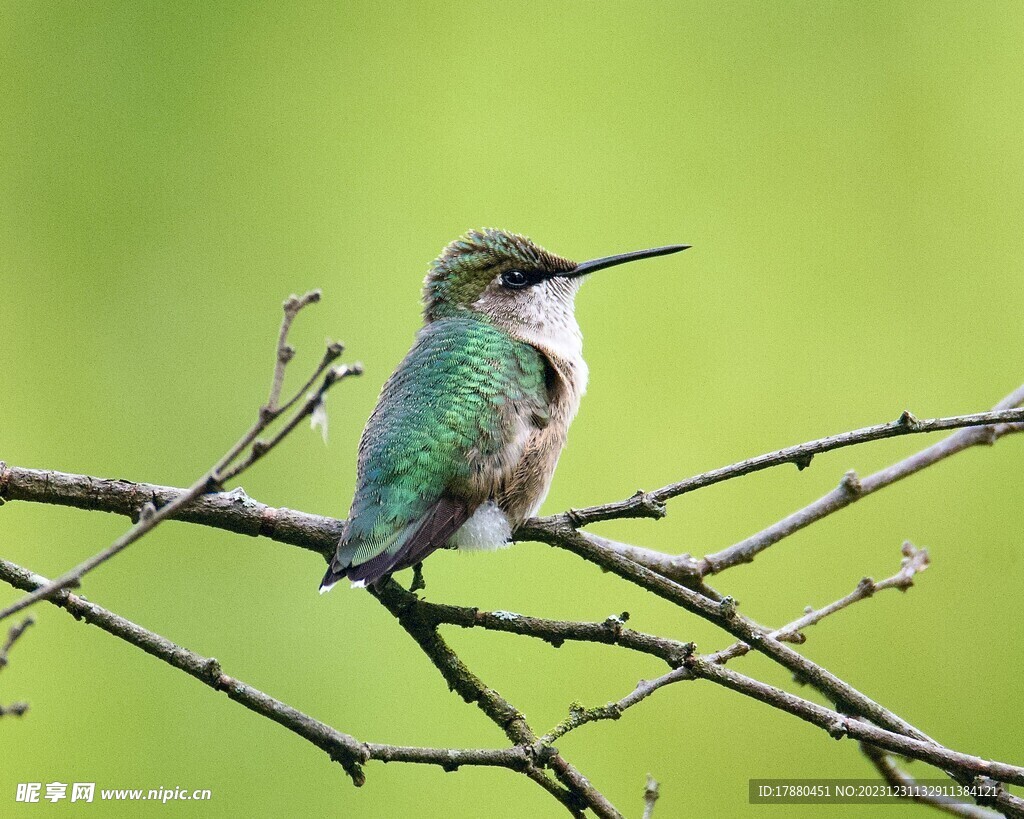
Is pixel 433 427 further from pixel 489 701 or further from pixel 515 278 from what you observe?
pixel 515 278

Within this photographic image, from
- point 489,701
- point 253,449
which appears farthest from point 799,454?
point 253,449

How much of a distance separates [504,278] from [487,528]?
162cm

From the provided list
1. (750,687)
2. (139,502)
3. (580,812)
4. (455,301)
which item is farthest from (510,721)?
(455,301)

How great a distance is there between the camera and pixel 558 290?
16.1 ft

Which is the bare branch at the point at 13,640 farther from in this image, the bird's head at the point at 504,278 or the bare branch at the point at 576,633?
the bird's head at the point at 504,278

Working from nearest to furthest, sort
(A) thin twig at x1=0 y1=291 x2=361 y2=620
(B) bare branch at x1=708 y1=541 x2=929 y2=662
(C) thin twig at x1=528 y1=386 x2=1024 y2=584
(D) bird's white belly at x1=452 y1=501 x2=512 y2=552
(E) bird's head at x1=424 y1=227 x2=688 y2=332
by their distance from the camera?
1. (A) thin twig at x1=0 y1=291 x2=361 y2=620
2. (C) thin twig at x1=528 y1=386 x2=1024 y2=584
3. (B) bare branch at x1=708 y1=541 x2=929 y2=662
4. (D) bird's white belly at x1=452 y1=501 x2=512 y2=552
5. (E) bird's head at x1=424 y1=227 x2=688 y2=332

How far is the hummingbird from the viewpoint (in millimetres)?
3277

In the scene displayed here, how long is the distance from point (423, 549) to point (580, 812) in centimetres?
100

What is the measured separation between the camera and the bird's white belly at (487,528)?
360 centimetres

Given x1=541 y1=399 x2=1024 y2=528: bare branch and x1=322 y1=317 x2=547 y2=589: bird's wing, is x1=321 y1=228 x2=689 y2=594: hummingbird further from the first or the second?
x1=541 y1=399 x2=1024 y2=528: bare branch

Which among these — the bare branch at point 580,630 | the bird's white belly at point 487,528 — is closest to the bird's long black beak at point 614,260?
the bird's white belly at point 487,528

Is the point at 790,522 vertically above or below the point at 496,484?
below

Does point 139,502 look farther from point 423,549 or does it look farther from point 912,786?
point 912,786

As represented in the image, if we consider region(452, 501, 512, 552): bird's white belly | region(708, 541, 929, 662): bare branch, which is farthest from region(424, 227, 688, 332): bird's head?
region(708, 541, 929, 662): bare branch
